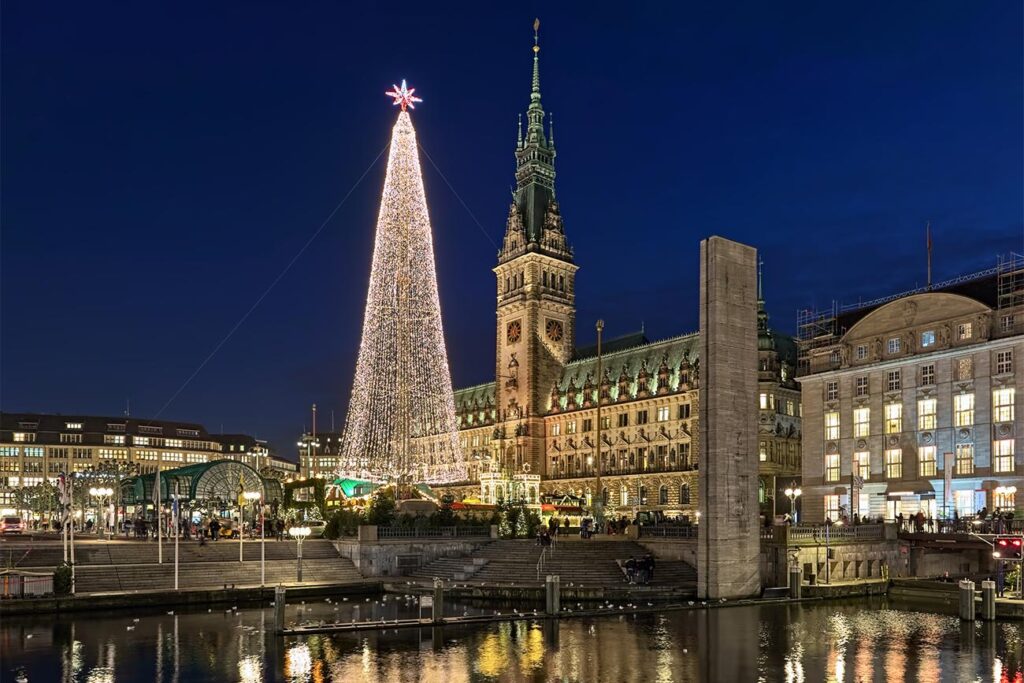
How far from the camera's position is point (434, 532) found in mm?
65688

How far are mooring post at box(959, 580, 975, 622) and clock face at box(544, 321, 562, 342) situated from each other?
11135 cm

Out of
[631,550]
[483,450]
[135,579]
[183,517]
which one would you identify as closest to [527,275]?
[483,450]

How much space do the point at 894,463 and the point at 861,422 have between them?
17.8ft

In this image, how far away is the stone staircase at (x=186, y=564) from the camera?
177ft

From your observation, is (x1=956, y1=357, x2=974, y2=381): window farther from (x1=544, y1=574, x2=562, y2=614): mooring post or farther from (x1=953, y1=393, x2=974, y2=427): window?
(x1=544, y1=574, x2=562, y2=614): mooring post

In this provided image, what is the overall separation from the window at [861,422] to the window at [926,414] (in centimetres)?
540

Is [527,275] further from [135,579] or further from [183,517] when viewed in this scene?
[135,579]

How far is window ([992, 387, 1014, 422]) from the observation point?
74.5 metres

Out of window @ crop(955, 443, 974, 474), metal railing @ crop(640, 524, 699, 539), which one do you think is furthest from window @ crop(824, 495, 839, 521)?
metal railing @ crop(640, 524, 699, 539)

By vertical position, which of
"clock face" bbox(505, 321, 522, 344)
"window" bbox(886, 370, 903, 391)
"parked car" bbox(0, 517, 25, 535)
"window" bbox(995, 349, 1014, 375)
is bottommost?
"parked car" bbox(0, 517, 25, 535)

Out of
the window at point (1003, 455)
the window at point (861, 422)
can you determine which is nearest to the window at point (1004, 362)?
the window at point (1003, 455)

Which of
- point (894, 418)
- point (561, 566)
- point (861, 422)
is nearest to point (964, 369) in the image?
point (894, 418)

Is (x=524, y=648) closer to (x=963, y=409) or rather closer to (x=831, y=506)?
(x=963, y=409)

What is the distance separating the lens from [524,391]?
154m
